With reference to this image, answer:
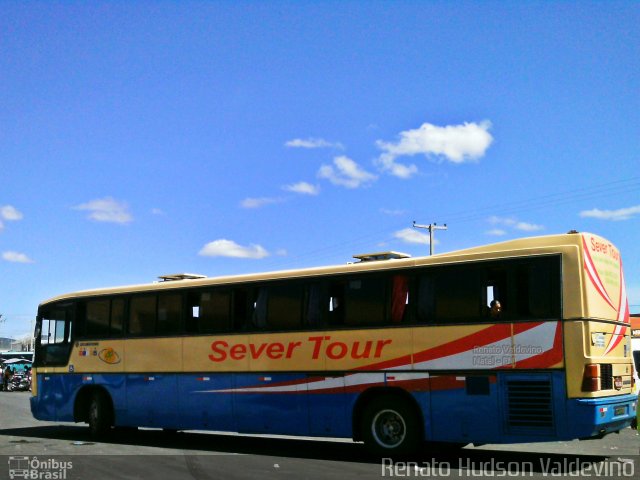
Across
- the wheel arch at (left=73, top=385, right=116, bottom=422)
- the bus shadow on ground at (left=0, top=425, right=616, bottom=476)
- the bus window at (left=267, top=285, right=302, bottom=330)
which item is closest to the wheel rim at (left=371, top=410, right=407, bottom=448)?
the bus shadow on ground at (left=0, top=425, right=616, bottom=476)

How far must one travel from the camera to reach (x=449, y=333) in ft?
42.3

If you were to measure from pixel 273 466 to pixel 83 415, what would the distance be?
7.48 metres

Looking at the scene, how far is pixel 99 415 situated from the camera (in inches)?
707

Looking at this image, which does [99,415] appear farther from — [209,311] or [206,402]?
[209,311]

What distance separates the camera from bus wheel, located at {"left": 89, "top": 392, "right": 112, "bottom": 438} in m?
17.9

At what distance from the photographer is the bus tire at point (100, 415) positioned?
17.9 m

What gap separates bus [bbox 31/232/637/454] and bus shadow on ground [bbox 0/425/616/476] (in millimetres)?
417

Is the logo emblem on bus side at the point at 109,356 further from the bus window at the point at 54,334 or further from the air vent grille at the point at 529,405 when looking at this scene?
the air vent grille at the point at 529,405

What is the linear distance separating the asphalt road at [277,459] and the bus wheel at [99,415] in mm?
300

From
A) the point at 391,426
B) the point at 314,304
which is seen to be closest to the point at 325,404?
the point at 391,426

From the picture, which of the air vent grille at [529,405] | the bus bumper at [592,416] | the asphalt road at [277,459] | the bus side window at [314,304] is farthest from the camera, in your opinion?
the bus side window at [314,304]

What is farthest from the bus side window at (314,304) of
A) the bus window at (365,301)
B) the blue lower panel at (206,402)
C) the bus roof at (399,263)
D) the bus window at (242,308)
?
the blue lower panel at (206,402)

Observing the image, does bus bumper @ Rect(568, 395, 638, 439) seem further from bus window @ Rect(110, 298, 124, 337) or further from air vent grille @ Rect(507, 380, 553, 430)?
bus window @ Rect(110, 298, 124, 337)

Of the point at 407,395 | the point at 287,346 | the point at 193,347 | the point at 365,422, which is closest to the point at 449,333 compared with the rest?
A: the point at 407,395
